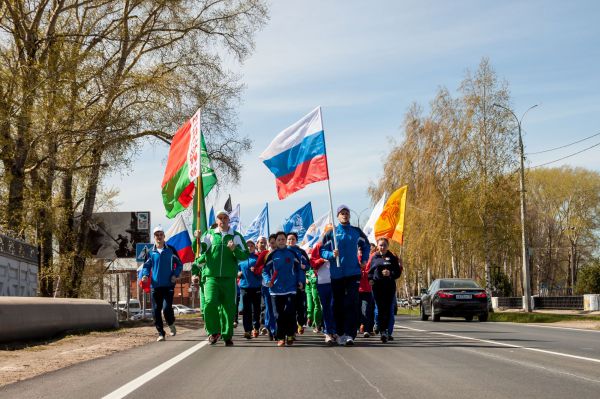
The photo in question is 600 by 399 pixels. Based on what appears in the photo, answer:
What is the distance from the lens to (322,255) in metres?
14.0

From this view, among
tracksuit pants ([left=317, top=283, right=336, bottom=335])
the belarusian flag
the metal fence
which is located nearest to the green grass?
the metal fence

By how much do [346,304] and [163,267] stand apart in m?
3.74

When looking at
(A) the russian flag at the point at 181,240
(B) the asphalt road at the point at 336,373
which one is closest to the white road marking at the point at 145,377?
(B) the asphalt road at the point at 336,373

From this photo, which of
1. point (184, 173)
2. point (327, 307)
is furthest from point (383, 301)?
point (184, 173)

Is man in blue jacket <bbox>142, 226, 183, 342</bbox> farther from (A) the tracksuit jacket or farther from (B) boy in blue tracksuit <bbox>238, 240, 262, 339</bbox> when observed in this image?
(A) the tracksuit jacket

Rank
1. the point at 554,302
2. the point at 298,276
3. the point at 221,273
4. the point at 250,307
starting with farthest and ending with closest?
the point at 554,302
the point at 250,307
the point at 298,276
the point at 221,273

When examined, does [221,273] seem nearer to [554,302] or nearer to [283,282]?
[283,282]

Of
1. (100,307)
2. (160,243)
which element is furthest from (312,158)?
(100,307)

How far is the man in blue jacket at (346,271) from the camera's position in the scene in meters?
13.9

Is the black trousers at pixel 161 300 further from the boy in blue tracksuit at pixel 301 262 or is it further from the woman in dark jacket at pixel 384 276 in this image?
the woman in dark jacket at pixel 384 276

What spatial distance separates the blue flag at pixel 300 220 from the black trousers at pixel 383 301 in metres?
15.4

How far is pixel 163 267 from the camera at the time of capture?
1598 cm

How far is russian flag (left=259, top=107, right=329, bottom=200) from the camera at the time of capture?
50.5ft

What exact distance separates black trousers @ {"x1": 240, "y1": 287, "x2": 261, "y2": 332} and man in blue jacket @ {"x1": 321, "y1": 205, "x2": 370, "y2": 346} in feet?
9.94
